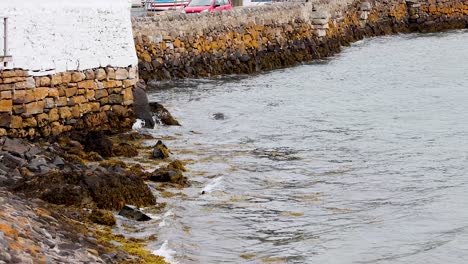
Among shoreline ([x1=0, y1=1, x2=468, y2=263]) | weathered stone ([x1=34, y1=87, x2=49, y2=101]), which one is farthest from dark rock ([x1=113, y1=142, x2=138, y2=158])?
weathered stone ([x1=34, y1=87, x2=49, y2=101])

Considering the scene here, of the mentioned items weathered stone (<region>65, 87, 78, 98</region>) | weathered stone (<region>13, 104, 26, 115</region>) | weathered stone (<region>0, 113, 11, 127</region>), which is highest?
weathered stone (<region>65, 87, 78, 98</region>)

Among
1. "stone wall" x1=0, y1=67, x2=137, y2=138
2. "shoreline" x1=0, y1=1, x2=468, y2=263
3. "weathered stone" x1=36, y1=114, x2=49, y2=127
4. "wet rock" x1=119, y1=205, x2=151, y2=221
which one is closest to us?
"shoreline" x1=0, y1=1, x2=468, y2=263

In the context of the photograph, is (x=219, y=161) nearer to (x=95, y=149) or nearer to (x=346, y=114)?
(x=95, y=149)

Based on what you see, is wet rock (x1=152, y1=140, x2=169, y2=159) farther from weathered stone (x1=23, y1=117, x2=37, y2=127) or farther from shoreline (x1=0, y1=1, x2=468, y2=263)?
weathered stone (x1=23, y1=117, x2=37, y2=127)

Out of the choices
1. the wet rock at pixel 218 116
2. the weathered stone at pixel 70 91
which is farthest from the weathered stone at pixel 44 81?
the wet rock at pixel 218 116

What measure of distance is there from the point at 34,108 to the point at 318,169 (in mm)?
4940

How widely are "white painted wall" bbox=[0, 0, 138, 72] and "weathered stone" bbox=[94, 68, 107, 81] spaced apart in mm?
112

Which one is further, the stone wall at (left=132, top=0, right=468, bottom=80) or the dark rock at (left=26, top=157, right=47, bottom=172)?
the stone wall at (left=132, top=0, right=468, bottom=80)

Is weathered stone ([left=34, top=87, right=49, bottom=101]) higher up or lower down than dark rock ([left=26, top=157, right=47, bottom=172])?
higher up

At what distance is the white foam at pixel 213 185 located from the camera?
1602cm

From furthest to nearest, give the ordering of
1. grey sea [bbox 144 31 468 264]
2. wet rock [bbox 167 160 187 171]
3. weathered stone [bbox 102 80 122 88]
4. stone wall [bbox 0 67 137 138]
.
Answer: weathered stone [bbox 102 80 122 88] → stone wall [bbox 0 67 137 138] → wet rock [bbox 167 160 187 171] → grey sea [bbox 144 31 468 264]

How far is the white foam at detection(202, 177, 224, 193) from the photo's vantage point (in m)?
16.0

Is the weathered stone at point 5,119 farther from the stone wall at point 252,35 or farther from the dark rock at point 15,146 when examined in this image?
the stone wall at point 252,35

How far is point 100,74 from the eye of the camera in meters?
19.7
